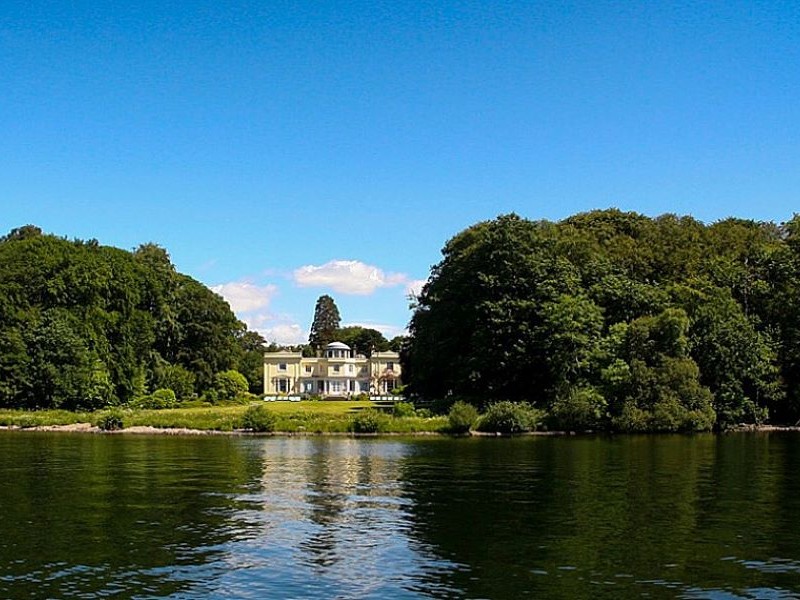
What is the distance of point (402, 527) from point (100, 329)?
83202mm

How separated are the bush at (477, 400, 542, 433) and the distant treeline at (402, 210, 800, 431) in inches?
98.7

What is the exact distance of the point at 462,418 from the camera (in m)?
74.4

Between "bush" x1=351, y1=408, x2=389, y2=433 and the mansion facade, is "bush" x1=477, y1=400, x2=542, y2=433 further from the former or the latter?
the mansion facade

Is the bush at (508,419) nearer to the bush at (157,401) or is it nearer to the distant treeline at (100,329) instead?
the bush at (157,401)

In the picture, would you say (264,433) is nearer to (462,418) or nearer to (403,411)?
(403,411)

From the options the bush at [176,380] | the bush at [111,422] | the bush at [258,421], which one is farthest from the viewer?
the bush at [176,380]

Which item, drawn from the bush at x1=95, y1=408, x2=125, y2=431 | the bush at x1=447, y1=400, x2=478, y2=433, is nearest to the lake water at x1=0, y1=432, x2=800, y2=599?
the bush at x1=447, y1=400, x2=478, y2=433

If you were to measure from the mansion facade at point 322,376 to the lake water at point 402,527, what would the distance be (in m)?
106

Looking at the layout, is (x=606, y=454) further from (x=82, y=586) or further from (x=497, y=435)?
(x=82, y=586)

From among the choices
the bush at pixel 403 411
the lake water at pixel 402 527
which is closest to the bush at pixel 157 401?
the bush at pixel 403 411

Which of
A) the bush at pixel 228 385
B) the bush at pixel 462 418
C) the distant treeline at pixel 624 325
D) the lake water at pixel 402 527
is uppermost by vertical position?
the distant treeline at pixel 624 325

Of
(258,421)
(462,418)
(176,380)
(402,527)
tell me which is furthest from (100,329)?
(402,527)

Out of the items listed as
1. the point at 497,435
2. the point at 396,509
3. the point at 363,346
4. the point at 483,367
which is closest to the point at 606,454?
the point at 497,435

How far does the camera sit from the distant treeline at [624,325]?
252 ft
